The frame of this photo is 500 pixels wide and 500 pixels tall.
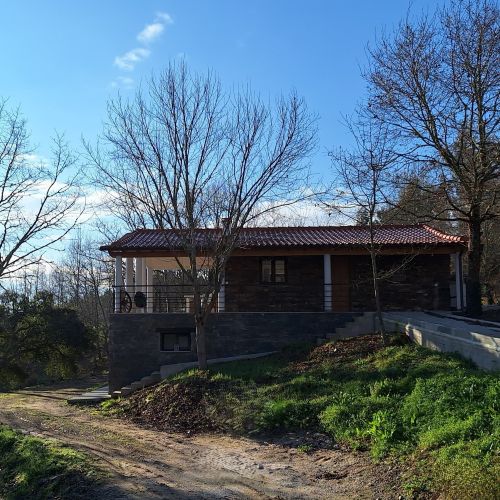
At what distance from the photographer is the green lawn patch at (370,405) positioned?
6.61m

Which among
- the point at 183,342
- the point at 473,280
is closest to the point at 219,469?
→ the point at 183,342

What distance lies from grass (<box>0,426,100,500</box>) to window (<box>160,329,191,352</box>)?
816cm

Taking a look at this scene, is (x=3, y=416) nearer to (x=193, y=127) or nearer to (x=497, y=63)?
(x=193, y=127)

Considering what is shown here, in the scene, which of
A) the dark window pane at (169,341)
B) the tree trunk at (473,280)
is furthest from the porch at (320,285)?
the tree trunk at (473,280)

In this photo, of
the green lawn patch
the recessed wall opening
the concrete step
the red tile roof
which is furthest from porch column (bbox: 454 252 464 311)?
the concrete step

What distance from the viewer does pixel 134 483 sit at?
773 cm

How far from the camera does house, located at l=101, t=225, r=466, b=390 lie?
18.6 m

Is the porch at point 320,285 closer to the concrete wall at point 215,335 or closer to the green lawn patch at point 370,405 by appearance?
the concrete wall at point 215,335

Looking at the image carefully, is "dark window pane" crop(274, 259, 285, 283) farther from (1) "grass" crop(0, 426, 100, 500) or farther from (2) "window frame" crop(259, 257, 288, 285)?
(1) "grass" crop(0, 426, 100, 500)

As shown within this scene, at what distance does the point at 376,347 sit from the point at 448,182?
5.18 m

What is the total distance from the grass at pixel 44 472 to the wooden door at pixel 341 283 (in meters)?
13.0

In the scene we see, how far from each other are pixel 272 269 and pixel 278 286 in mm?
710

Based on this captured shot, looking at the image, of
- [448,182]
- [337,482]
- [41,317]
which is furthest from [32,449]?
[41,317]

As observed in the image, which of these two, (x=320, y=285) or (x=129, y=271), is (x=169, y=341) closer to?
(x=129, y=271)
